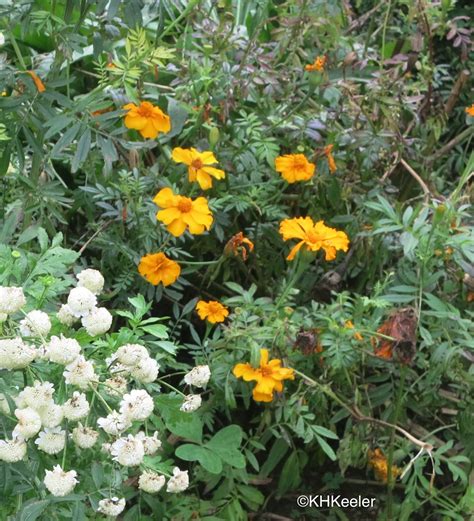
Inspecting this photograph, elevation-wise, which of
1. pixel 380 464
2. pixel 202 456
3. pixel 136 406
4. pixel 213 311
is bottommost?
pixel 380 464

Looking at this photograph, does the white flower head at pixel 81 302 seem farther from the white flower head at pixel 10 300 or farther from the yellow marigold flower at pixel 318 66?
the yellow marigold flower at pixel 318 66

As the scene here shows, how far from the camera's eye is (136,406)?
1.35 metres

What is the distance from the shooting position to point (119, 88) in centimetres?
231

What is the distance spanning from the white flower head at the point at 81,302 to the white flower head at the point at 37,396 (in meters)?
0.11

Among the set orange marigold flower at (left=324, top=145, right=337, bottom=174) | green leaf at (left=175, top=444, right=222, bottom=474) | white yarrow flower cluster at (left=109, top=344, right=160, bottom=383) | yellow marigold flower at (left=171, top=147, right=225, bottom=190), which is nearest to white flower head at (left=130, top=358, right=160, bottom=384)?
white yarrow flower cluster at (left=109, top=344, right=160, bottom=383)

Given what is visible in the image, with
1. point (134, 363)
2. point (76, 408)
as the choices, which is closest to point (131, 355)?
point (134, 363)

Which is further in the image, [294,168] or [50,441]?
[294,168]

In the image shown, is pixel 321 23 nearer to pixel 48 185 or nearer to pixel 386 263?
pixel 386 263

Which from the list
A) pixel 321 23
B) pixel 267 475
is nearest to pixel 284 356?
pixel 267 475

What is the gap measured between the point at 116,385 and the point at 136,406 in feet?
0.26

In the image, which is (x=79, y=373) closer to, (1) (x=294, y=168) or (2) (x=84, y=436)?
(2) (x=84, y=436)

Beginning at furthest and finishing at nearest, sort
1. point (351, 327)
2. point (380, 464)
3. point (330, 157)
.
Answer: point (330, 157), point (380, 464), point (351, 327)

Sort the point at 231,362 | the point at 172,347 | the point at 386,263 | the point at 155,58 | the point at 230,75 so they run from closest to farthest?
the point at 172,347, the point at 231,362, the point at 155,58, the point at 230,75, the point at 386,263

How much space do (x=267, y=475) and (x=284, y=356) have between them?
0.36m
